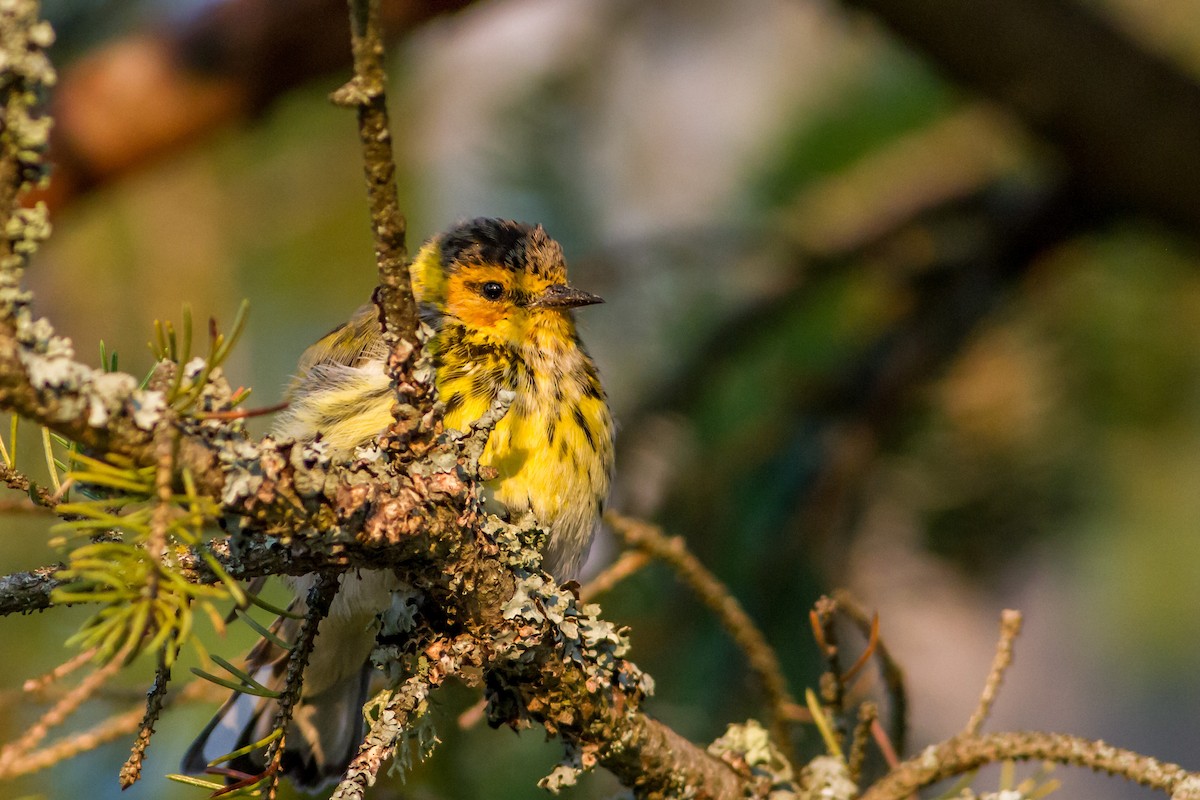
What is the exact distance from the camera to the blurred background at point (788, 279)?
107 inches

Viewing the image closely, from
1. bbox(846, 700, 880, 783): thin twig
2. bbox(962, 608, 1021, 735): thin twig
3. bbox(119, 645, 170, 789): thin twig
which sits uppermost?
bbox(962, 608, 1021, 735): thin twig

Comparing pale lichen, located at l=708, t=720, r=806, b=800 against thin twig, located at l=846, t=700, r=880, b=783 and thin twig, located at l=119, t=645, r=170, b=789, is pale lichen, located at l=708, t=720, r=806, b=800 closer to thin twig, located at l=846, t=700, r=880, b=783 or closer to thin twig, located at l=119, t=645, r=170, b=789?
thin twig, located at l=846, t=700, r=880, b=783

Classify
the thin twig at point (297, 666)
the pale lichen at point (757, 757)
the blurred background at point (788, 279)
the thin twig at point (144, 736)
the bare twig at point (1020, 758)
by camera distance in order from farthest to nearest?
the blurred background at point (788, 279) < the pale lichen at point (757, 757) < the bare twig at point (1020, 758) < the thin twig at point (297, 666) < the thin twig at point (144, 736)

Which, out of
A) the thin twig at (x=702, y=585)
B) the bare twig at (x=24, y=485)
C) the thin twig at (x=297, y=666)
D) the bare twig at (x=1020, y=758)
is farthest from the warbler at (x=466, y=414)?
the bare twig at (x=1020, y=758)

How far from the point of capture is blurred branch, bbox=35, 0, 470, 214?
9.18ft

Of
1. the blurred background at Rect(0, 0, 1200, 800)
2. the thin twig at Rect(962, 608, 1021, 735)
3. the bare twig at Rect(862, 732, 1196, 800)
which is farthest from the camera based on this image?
the blurred background at Rect(0, 0, 1200, 800)

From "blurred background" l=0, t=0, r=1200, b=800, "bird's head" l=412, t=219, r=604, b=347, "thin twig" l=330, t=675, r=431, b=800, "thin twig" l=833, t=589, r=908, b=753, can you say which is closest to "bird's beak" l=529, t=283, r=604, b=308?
"bird's head" l=412, t=219, r=604, b=347

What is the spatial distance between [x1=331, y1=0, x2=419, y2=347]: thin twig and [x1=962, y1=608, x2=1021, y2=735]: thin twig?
0.92 meters

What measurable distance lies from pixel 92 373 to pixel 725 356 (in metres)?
2.03

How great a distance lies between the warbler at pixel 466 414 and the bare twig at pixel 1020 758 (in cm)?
65

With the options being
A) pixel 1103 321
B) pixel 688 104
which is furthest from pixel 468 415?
pixel 688 104

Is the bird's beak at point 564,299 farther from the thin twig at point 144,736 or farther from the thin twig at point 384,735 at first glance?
the thin twig at point 144,736

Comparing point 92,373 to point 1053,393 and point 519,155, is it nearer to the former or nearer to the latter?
point 519,155

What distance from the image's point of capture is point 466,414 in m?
1.89
